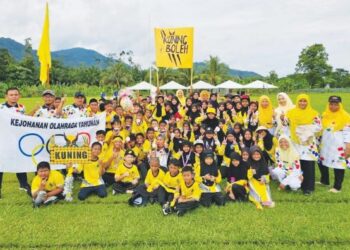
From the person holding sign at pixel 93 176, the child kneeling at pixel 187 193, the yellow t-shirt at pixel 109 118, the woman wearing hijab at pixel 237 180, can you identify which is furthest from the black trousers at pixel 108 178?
the woman wearing hijab at pixel 237 180

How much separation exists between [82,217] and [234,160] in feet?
9.99

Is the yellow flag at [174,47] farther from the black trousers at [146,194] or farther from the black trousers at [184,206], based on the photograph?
the black trousers at [184,206]

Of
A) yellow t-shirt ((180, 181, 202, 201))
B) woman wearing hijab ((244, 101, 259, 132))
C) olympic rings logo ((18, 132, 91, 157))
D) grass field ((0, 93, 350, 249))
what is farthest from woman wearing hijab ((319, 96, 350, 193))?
olympic rings logo ((18, 132, 91, 157))

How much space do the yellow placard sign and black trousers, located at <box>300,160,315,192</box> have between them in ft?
14.2

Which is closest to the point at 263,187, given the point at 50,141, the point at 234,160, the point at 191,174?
the point at 234,160

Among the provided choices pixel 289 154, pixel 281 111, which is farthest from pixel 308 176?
pixel 281 111

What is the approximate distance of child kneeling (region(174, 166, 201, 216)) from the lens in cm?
570

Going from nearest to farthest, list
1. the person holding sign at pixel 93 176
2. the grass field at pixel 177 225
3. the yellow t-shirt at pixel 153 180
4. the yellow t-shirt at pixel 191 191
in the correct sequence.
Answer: the grass field at pixel 177 225
the yellow t-shirt at pixel 191 191
the yellow t-shirt at pixel 153 180
the person holding sign at pixel 93 176

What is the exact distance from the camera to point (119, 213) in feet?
18.6

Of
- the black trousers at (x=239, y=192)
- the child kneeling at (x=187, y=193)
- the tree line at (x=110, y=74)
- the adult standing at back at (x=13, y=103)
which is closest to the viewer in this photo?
the child kneeling at (x=187, y=193)

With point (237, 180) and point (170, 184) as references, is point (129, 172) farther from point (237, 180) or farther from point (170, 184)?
point (237, 180)

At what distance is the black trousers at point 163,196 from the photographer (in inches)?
238

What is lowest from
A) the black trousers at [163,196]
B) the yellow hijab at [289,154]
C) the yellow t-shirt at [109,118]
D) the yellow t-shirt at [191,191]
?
the black trousers at [163,196]

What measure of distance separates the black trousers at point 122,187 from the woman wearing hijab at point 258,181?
241 cm
